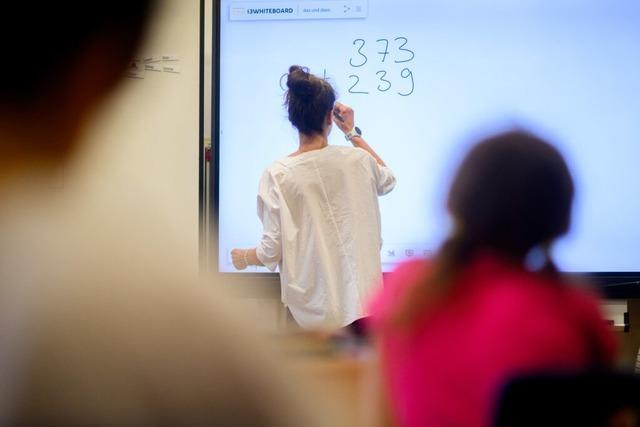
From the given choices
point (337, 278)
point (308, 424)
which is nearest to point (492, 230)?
point (308, 424)

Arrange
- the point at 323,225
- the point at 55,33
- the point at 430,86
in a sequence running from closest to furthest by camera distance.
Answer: the point at 55,33
the point at 323,225
the point at 430,86

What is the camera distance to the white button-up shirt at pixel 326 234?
1.67 meters

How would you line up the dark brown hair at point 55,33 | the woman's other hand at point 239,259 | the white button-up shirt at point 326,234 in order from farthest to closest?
the woman's other hand at point 239,259
the white button-up shirt at point 326,234
the dark brown hair at point 55,33

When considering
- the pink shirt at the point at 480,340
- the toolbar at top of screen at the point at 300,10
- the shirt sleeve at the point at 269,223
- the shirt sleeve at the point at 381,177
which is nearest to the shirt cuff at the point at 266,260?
the shirt sleeve at the point at 269,223

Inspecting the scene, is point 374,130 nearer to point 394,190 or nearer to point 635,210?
point 394,190

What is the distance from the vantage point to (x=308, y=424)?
43 centimetres

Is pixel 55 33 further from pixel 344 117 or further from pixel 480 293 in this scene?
pixel 344 117

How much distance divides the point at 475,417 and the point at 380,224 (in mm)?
1325

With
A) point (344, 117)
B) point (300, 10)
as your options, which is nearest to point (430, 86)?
point (344, 117)

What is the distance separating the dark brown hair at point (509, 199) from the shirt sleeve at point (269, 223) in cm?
130

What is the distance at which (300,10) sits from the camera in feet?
5.95

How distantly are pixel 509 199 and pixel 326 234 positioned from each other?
49.6 inches

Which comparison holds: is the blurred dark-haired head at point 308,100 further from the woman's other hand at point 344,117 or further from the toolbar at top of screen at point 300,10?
the toolbar at top of screen at point 300,10

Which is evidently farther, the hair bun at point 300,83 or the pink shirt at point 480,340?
the hair bun at point 300,83
